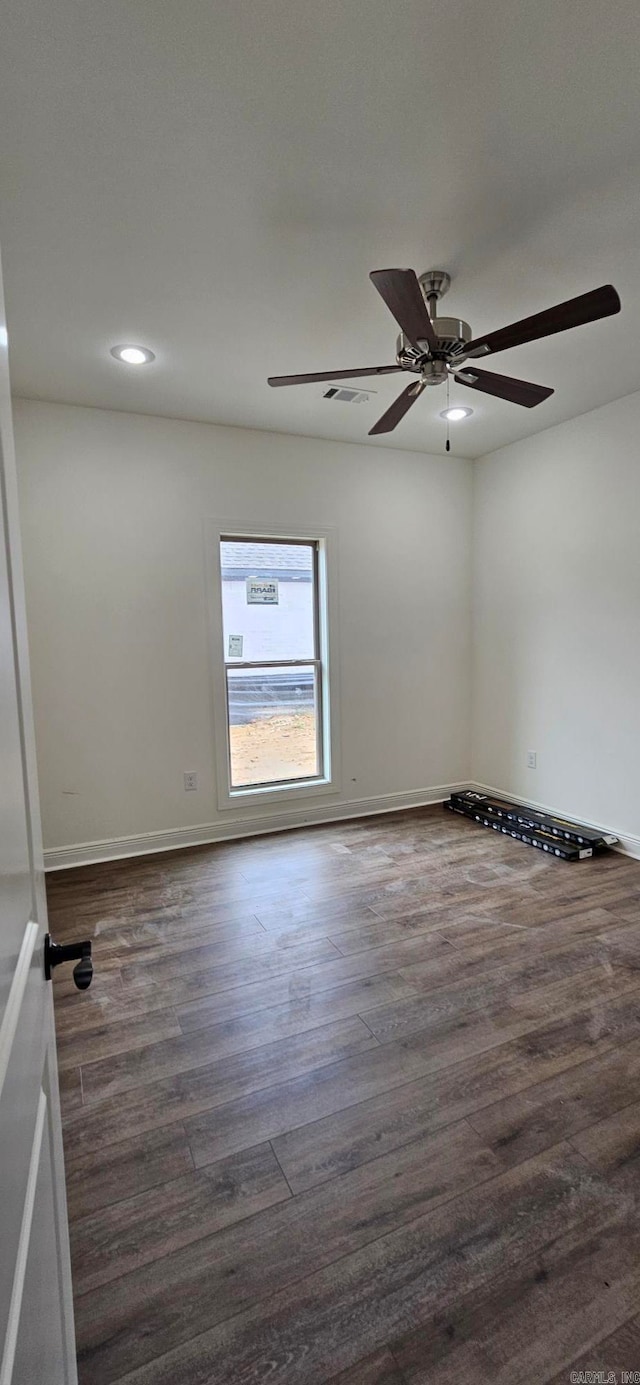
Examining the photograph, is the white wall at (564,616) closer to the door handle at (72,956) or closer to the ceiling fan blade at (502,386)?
the ceiling fan blade at (502,386)

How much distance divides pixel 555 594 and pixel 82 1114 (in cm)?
371

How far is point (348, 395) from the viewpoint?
314 centimetres

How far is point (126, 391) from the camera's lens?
3113 millimetres

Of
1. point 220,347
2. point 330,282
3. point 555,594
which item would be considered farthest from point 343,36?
point 555,594

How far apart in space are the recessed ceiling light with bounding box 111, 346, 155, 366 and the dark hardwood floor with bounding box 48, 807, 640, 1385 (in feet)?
8.98

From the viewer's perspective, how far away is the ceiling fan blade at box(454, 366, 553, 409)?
7.04ft

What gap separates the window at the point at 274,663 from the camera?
386 cm

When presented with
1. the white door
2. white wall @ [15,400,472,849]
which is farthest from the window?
the white door

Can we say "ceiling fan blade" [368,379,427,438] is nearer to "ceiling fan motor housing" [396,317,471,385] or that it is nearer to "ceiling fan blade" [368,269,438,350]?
"ceiling fan motor housing" [396,317,471,385]

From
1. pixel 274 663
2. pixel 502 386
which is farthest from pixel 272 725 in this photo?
pixel 502 386

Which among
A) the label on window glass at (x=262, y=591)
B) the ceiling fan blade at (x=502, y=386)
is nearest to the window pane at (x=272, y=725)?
the label on window glass at (x=262, y=591)

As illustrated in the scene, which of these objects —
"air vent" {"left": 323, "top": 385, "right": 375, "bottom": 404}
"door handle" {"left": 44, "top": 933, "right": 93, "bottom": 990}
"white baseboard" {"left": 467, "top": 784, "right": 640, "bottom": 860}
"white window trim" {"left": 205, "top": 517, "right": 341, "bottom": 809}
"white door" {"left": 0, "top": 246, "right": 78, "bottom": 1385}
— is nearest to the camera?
"white door" {"left": 0, "top": 246, "right": 78, "bottom": 1385}

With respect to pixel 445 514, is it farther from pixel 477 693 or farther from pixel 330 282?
pixel 330 282

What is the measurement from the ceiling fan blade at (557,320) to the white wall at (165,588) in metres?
2.08
